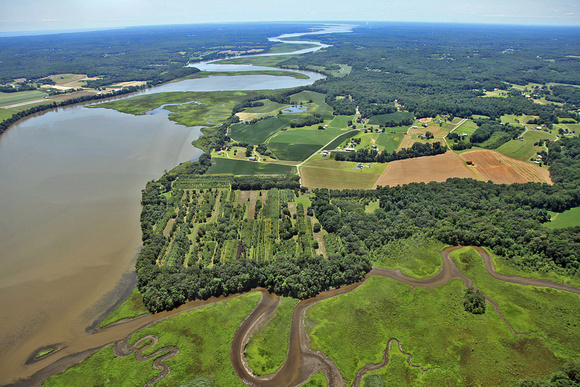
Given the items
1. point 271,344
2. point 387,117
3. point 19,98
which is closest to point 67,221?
point 271,344

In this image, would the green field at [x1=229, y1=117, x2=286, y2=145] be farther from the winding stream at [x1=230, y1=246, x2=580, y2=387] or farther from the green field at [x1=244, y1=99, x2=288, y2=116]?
the winding stream at [x1=230, y1=246, x2=580, y2=387]

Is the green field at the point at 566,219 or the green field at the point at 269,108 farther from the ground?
the green field at the point at 269,108

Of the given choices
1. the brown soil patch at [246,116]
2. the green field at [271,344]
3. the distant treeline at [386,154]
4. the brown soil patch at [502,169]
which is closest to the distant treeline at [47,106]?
the brown soil patch at [246,116]

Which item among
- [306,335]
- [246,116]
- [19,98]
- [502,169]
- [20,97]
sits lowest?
[306,335]

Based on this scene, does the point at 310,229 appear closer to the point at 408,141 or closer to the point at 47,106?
the point at 408,141

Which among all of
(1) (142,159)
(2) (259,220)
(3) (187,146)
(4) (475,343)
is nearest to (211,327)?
(2) (259,220)

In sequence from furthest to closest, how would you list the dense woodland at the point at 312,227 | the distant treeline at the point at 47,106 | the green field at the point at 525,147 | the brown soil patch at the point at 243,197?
the distant treeline at the point at 47,106, the green field at the point at 525,147, the brown soil patch at the point at 243,197, the dense woodland at the point at 312,227

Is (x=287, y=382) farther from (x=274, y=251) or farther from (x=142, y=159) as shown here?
(x=142, y=159)

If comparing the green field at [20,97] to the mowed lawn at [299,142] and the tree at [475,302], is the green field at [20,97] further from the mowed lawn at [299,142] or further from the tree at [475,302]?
the tree at [475,302]
